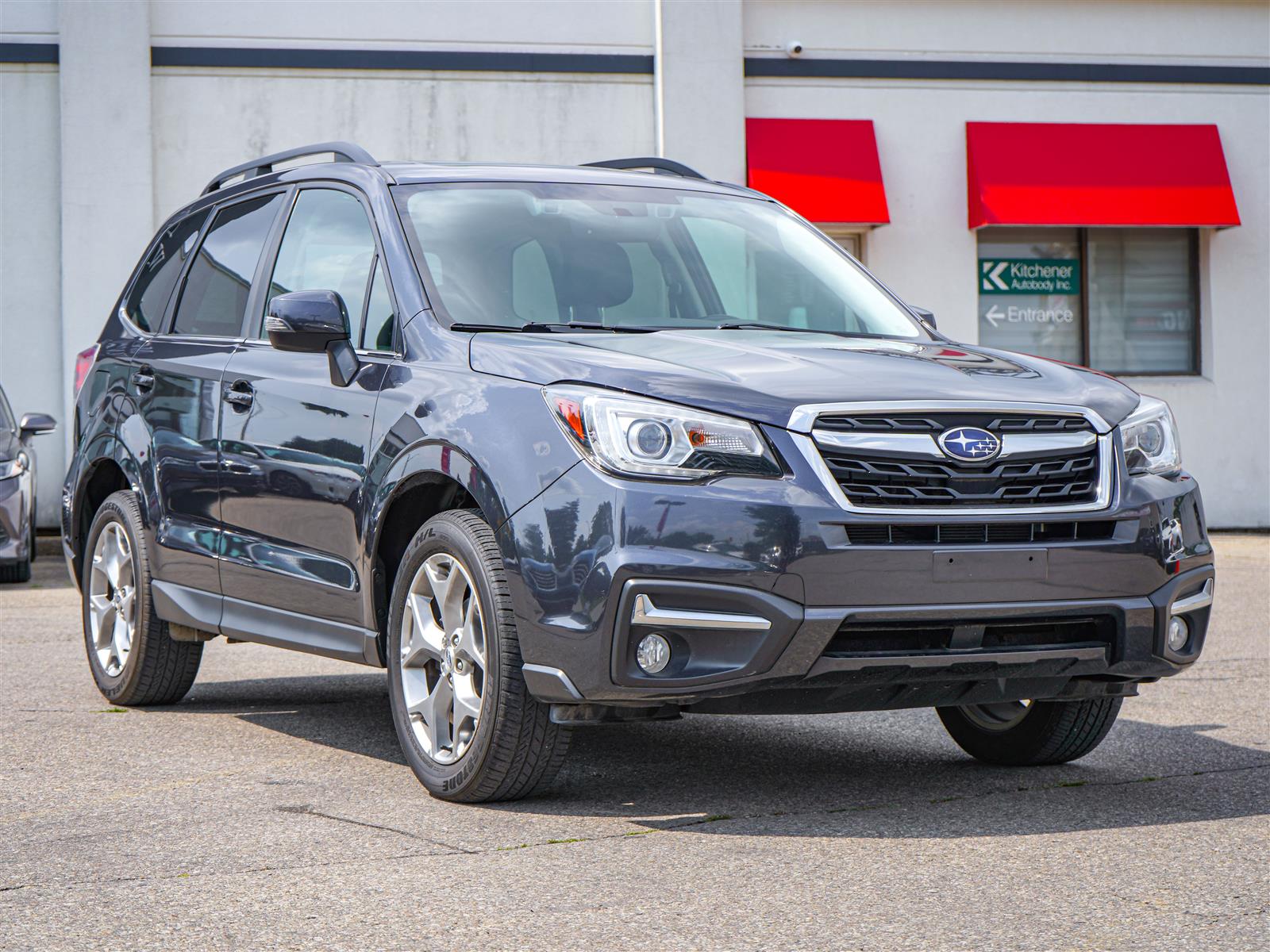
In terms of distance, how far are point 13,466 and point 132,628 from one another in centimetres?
623

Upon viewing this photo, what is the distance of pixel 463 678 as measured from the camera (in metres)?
4.80

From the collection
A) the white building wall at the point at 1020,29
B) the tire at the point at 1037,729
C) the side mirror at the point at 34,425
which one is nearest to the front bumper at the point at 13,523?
the side mirror at the point at 34,425

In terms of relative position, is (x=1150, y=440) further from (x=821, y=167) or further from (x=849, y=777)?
(x=821, y=167)

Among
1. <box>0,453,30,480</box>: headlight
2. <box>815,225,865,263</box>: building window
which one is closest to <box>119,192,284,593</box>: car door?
<box>0,453,30,480</box>: headlight

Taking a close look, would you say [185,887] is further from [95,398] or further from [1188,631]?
[95,398]

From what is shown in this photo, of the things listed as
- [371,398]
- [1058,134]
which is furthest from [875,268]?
[371,398]

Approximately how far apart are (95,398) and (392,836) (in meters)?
3.38

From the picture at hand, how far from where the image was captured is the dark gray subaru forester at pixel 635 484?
4.30 meters

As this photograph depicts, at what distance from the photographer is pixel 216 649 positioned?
29.8 ft

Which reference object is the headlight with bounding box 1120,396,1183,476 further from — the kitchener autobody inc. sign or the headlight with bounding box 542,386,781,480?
the kitchener autobody inc. sign

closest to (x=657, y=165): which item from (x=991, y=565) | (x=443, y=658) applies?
(x=443, y=658)

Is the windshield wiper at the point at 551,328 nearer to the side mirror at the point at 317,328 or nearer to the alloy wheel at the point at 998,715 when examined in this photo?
the side mirror at the point at 317,328

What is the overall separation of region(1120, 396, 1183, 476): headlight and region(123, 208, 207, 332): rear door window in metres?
3.85

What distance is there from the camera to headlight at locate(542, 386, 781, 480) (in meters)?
4.32
